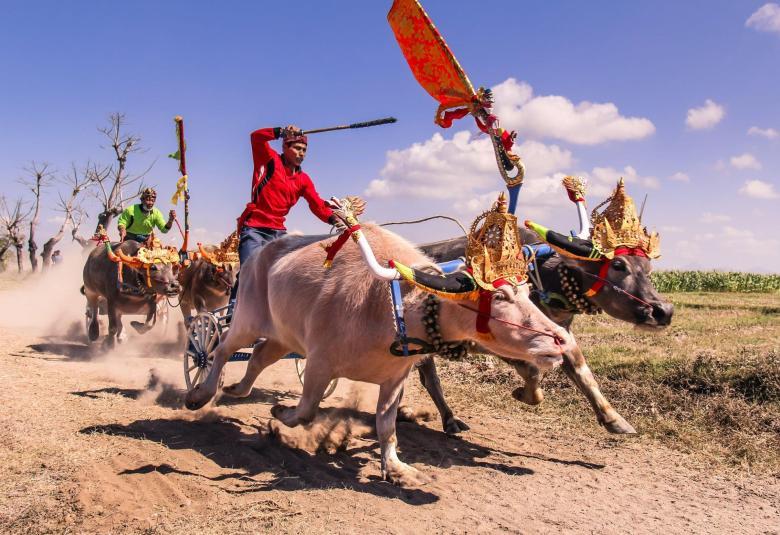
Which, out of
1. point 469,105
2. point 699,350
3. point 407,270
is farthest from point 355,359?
point 699,350

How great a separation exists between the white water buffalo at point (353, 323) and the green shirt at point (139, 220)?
19.7 feet

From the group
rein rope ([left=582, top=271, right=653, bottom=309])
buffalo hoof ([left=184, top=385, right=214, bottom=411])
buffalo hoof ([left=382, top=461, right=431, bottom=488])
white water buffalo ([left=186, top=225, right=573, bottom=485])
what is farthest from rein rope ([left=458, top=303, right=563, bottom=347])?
buffalo hoof ([left=184, top=385, right=214, bottom=411])

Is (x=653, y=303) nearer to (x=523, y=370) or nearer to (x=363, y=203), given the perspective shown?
(x=523, y=370)

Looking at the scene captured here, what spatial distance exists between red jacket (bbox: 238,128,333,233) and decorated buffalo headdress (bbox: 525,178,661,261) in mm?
2184

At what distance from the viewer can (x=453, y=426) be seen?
20.7ft

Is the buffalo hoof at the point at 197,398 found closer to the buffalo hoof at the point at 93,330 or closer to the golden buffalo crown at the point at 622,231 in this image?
the golden buffalo crown at the point at 622,231

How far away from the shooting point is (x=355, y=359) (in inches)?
181

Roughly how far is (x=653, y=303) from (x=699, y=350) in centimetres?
331

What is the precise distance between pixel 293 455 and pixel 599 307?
3055 mm

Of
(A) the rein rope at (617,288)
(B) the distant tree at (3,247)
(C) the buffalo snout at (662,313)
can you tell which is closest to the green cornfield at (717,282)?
(A) the rein rope at (617,288)

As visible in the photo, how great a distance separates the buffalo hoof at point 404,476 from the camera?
474 cm

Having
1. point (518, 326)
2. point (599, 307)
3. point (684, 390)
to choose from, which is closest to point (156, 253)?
point (599, 307)

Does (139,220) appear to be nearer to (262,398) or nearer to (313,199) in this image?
(262,398)

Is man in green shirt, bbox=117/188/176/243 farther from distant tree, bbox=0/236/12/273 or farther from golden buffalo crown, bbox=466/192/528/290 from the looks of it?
distant tree, bbox=0/236/12/273
